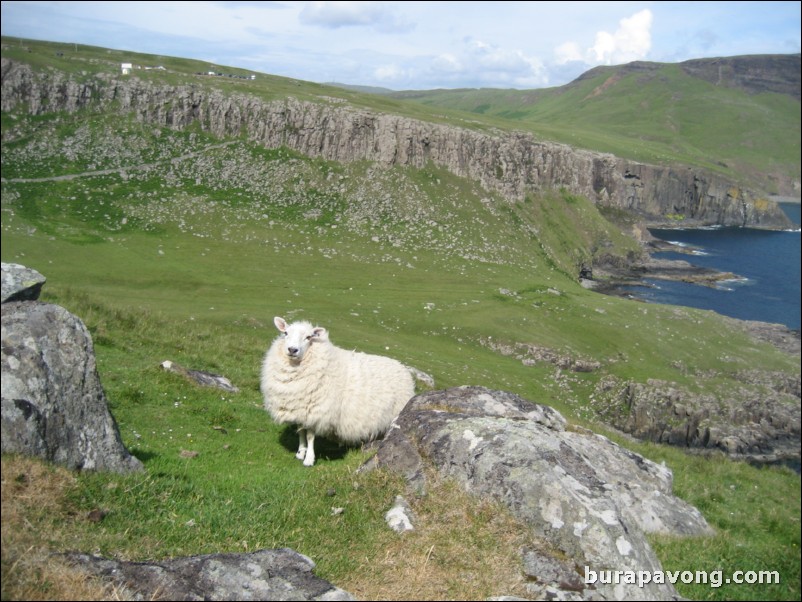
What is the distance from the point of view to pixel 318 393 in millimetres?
15055

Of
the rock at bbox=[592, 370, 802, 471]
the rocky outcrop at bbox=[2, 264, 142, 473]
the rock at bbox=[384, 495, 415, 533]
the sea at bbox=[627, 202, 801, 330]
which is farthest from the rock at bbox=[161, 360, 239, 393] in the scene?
the sea at bbox=[627, 202, 801, 330]

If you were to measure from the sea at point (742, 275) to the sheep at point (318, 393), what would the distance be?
93.3 metres

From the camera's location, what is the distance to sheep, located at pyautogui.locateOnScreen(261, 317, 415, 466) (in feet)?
48.9

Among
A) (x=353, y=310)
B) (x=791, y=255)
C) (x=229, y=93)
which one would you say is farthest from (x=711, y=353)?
(x=791, y=255)

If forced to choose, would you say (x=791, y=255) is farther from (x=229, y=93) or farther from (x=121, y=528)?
(x=121, y=528)

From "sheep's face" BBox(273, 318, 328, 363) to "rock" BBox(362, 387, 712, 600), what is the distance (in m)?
3.28

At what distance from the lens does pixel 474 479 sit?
10.3 meters

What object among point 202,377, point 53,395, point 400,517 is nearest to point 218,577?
point 400,517

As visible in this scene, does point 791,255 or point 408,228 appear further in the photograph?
point 791,255

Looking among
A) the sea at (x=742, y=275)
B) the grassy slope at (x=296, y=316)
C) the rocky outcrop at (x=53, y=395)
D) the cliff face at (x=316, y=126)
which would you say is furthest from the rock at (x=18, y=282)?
the sea at (x=742, y=275)

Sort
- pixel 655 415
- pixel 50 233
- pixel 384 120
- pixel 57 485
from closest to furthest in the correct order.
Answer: pixel 57 485
pixel 655 415
pixel 50 233
pixel 384 120

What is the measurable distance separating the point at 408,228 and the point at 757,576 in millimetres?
76742

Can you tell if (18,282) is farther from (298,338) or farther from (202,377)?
(202,377)

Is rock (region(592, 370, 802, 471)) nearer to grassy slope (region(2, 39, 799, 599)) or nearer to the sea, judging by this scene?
grassy slope (region(2, 39, 799, 599))
